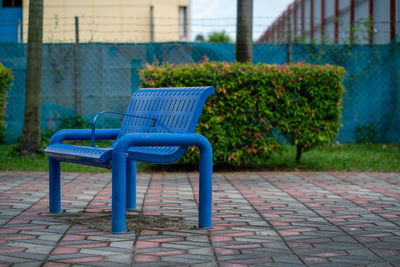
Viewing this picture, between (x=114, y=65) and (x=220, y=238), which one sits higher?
(x=114, y=65)

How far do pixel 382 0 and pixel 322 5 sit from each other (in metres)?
7.72

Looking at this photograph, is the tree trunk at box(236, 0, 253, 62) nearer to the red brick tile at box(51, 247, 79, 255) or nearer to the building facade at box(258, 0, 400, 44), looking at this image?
the building facade at box(258, 0, 400, 44)

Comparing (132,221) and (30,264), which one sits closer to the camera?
(30,264)

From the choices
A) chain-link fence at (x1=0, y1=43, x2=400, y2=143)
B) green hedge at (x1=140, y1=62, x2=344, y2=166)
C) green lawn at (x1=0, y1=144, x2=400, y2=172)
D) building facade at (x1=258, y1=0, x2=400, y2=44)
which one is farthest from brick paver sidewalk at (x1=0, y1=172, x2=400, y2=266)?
building facade at (x1=258, y1=0, x2=400, y2=44)

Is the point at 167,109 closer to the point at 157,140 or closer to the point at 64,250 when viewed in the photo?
the point at 157,140

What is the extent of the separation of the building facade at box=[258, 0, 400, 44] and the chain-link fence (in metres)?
0.36

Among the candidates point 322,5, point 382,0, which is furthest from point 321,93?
point 322,5

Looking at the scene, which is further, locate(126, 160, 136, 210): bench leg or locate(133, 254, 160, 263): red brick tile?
locate(126, 160, 136, 210): bench leg

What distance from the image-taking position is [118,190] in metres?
3.52

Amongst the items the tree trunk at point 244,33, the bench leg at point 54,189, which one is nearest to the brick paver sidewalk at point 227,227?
the bench leg at point 54,189

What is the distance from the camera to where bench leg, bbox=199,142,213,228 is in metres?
3.77

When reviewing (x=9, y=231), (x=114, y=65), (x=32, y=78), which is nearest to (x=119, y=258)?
(x=9, y=231)

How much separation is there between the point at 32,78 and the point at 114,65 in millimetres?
2203

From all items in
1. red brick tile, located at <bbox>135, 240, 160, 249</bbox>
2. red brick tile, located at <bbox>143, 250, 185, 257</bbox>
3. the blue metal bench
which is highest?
the blue metal bench
